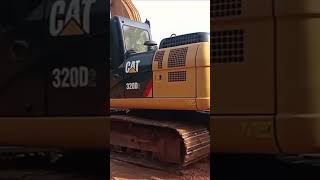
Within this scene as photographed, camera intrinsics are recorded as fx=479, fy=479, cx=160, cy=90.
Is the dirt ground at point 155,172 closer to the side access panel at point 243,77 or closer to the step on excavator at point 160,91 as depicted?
the step on excavator at point 160,91

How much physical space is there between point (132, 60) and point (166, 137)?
2.15ft

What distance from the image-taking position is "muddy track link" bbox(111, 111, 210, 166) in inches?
118

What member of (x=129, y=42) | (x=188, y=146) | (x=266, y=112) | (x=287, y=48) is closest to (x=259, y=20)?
(x=287, y=48)

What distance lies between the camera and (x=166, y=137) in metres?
3.66

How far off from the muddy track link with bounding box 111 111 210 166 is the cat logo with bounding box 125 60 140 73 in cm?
42

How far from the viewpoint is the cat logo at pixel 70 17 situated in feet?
7.80

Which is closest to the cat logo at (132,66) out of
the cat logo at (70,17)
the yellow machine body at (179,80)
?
the yellow machine body at (179,80)

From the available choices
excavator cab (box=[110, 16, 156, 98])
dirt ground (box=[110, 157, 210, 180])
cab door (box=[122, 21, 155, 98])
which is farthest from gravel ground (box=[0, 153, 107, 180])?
cab door (box=[122, 21, 155, 98])

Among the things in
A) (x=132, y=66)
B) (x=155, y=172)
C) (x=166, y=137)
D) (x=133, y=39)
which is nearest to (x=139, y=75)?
(x=132, y=66)

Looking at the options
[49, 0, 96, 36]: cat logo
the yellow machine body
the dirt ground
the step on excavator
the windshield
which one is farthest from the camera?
the windshield

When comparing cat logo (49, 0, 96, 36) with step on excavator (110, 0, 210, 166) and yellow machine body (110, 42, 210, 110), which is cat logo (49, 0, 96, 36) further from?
yellow machine body (110, 42, 210, 110)

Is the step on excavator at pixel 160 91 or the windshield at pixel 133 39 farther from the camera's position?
the windshield at pixel 133 39

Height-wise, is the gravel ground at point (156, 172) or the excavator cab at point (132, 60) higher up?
the excavator cab at point (132, 60)

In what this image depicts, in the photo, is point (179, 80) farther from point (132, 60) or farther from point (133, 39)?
point (133, 39)
